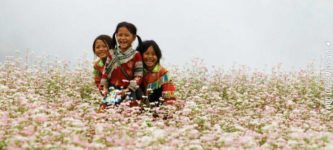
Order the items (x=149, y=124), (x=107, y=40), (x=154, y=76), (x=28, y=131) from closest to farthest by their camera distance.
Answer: (x=28, y=131)
(x=149, y=124)
(x=107, y=40)
(x=154, y=76)

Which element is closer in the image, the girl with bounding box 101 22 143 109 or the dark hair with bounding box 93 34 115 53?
the girl with bounding box 101 22 143 109

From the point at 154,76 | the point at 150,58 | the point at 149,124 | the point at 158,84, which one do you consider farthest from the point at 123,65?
the point at 149,124

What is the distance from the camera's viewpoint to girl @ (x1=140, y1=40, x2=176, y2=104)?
7891 millimetres

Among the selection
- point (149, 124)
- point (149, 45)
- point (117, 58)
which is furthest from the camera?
point (149, 45)

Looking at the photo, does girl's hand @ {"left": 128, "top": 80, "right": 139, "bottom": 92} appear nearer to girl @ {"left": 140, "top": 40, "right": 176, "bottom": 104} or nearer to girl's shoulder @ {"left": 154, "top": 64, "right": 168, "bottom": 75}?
girl @ {"left": 140, "top": 40, "right": 176, "bottom": 104}

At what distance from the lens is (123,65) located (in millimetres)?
7609

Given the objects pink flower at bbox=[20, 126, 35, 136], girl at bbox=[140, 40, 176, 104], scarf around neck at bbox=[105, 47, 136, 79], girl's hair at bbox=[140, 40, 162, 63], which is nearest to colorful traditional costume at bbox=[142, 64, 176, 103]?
girl at bbox=[140, 40, 176, 104]

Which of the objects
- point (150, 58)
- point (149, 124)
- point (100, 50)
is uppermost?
point (100, 50)

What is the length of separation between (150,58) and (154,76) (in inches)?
10.9

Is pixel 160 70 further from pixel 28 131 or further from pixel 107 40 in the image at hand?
pixel 28 131

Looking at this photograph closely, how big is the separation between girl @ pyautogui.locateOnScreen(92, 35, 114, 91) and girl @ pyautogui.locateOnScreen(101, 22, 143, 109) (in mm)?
85

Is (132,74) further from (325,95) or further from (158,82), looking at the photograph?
(325,95)

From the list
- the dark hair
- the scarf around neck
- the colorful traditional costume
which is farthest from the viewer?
the colorful traditional costume

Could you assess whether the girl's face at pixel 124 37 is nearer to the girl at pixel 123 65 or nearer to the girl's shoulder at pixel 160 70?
the girl at pixel 123 65
